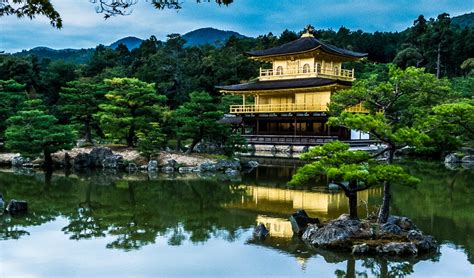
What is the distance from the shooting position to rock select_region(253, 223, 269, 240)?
30.0 ft

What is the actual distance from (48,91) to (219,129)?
21992mm

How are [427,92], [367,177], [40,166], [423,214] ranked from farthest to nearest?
[40,166] < [423,214] < [427,92] < [367,177]

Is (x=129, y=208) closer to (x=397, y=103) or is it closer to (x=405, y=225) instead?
(x=405, y=225)

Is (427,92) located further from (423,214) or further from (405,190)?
(405,190)

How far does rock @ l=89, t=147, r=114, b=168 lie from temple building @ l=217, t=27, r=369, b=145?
10.9m

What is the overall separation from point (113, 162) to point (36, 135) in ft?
10.6

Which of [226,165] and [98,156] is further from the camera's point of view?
[98,156]

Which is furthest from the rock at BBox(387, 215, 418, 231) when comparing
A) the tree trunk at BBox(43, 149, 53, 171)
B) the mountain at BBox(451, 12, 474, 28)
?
the mountain at BBox(451, 12, 474, 28)

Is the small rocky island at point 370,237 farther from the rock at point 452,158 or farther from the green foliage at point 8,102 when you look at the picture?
the green foliage at point 8,102

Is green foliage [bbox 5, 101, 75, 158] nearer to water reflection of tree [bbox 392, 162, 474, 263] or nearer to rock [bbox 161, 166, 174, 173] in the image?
→ rock [bbox 161, 166, 174, 173]

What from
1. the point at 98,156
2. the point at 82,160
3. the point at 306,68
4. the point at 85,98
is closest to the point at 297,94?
the point at 306,68

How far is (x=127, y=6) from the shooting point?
4.70 m

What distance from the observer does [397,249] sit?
7922mm

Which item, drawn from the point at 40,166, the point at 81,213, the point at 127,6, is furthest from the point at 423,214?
the point at 40,166
